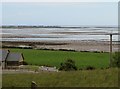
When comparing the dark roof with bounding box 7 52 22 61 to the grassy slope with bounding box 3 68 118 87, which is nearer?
the grassy slope with bounding box 3 68 118 87

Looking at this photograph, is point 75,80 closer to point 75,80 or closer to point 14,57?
point 75,80

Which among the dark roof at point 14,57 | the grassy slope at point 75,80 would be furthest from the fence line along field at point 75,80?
the dark roof at point 14,57

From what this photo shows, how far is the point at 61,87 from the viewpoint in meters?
9.10

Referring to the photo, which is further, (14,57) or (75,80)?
(14,57)

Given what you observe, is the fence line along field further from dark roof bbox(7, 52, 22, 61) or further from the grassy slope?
dark roof bbox(7, 52, 22, 61)

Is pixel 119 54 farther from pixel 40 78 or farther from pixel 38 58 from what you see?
pixel 38 58

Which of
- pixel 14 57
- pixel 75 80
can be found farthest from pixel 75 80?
pixel 14 57

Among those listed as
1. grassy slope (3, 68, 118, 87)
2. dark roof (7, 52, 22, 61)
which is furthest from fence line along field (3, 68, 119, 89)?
dark roof (7, 52, 22, 61)

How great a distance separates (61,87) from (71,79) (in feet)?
5.06

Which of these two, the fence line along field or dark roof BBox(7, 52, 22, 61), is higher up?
dark roof BBox(7, 52, 22, 61)

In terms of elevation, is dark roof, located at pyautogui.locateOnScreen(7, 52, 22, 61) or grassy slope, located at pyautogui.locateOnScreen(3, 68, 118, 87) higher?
dark roof, located at pyautogui.locateOnScreen(7, 52, 22, 61)

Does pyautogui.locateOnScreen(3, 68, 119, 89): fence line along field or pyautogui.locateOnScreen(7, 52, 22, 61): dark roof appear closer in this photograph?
pyautogui.locateOnScreen(3, 68, 119, 89): fence line along field

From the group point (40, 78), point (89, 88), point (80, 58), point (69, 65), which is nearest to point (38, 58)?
point (80, 58)

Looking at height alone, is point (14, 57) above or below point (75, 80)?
above
